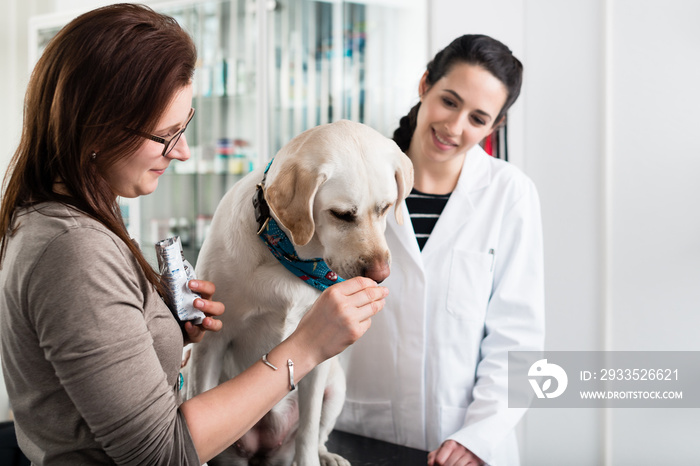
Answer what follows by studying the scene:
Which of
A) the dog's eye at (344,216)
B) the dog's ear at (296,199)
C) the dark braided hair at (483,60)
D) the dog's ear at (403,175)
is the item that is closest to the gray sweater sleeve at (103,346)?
the dog's ear at (296,199)

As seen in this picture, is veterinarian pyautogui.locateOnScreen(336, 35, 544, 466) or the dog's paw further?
veterinarian pyautogui.locateOnScreen(336, 35, 544, 466)

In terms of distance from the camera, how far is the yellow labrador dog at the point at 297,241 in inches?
38.2

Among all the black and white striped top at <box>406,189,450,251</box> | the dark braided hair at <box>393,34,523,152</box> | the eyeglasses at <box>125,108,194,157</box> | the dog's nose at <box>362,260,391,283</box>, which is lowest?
the dog's nose at <box>362,260,391,283</box>

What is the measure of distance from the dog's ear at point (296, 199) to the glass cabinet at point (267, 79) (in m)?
1.79

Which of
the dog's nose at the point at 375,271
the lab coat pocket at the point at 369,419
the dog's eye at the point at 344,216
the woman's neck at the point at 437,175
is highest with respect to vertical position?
the woman's neck at the point at 437,175

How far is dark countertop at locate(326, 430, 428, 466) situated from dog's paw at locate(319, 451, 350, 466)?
0.08 ft

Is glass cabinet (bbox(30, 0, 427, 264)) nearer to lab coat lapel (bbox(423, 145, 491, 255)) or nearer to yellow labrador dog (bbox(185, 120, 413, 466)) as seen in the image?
lab coat lapel (bbox(423, 145, 491, 255))

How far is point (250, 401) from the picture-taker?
786mm

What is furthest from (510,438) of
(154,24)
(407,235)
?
(154,24)

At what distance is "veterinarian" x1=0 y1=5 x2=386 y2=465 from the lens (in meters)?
0.67

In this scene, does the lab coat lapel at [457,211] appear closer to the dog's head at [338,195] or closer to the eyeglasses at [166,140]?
the dog's head at [338,195]

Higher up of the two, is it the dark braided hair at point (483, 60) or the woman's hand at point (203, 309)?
the dark braided hair at point (483, 60)

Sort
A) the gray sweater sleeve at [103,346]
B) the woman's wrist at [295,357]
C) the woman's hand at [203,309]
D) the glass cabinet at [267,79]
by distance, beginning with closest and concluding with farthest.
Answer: the gray sweater sleeve at [103,346]
the woman's wrist at [295,357]
the woman's hand at [203,309]
the glass cabinet at [267,79]

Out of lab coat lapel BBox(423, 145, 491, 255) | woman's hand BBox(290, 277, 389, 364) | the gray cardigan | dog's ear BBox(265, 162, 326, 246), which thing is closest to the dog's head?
dog's ear BBox(265, 162, 326, 246)
